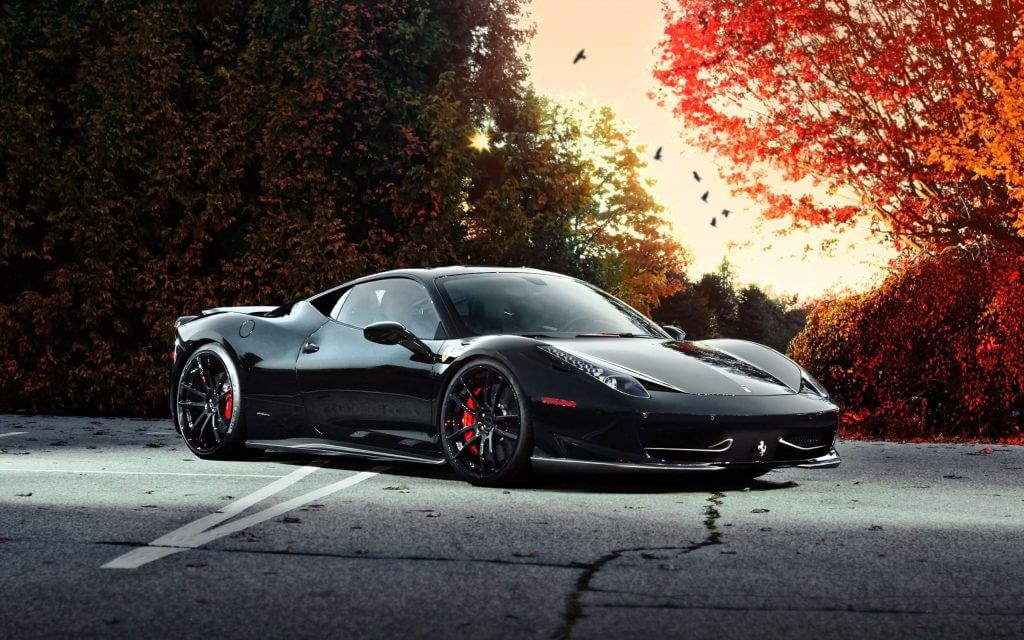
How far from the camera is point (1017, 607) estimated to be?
4.27 metres

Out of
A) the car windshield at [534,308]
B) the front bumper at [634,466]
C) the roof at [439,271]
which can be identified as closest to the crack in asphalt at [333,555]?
the front bumper at [634,466]

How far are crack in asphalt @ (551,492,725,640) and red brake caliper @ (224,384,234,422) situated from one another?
3.60m

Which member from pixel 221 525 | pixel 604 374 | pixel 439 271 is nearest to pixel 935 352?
pixel 439 271

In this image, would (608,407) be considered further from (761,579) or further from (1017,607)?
(1017,607)

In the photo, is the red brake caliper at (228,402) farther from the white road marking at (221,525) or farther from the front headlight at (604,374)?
the front headlight at (604,374)

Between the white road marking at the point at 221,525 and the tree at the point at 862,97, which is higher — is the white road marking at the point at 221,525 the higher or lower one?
the lower one

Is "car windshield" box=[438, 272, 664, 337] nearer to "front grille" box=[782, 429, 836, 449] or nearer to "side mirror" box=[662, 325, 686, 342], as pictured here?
"side mirror" box=[662, 325, 686, 342]

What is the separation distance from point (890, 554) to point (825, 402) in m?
2.37

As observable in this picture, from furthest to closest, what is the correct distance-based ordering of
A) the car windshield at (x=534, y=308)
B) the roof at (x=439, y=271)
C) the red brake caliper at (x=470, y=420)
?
the roof at (x=439, y=271)
the car windshield at (x=534, y=308)
the red brake caliper at (x=470, y=420)

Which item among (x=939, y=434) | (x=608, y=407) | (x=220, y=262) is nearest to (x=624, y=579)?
(x=608, y=407)

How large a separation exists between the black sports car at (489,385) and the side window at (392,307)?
A: 0.01 metres

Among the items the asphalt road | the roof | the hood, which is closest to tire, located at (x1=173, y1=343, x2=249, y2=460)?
the asphalt road

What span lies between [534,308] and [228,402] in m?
2.38

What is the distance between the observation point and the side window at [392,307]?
7.98 metres
